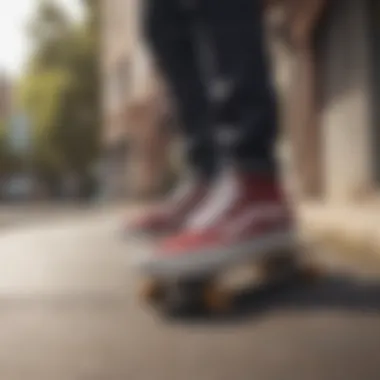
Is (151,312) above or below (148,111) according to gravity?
below

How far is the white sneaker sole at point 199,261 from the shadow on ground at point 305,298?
0.05 metres

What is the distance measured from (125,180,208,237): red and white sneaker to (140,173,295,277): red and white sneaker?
279 millimetres

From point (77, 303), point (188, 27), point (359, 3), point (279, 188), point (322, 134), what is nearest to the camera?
point (77, 303)

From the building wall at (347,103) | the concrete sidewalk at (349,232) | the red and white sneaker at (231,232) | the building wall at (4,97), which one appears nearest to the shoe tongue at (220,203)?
the red and white sneaker at (231,232)

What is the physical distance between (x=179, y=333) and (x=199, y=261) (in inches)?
5.1

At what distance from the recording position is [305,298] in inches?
33.1

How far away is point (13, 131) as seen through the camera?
451cm

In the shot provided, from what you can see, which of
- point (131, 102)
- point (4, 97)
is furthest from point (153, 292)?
point (4, 97)

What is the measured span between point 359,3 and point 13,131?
2.46 m

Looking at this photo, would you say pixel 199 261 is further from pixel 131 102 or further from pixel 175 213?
pixel 131 102

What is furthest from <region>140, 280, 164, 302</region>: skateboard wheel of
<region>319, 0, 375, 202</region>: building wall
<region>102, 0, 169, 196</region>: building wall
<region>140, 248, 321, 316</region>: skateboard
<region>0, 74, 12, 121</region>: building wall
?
<region>0, 74, 12, 121</region>: building wall

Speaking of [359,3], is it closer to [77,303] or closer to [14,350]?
[77,303]

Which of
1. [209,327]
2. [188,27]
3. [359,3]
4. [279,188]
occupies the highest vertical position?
[359,3]

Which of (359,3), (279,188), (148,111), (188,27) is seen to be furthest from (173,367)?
(148,111)
